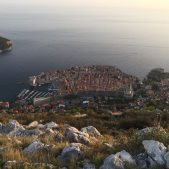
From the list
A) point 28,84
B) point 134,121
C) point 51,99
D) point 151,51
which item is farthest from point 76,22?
point 134,121

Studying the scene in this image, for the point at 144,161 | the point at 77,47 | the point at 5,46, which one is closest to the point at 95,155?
the point at 144,161

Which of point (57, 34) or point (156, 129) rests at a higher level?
point (156, 129)

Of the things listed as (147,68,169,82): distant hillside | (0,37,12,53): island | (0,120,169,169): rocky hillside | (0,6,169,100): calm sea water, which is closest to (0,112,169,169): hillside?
(0,120,169,169): rocky hillside

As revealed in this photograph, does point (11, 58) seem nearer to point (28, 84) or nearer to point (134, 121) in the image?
point (28, 84)

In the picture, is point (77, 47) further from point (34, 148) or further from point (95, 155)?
point (95, 155)

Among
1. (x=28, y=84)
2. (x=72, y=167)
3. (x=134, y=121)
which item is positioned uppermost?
(x=72, y=167)
